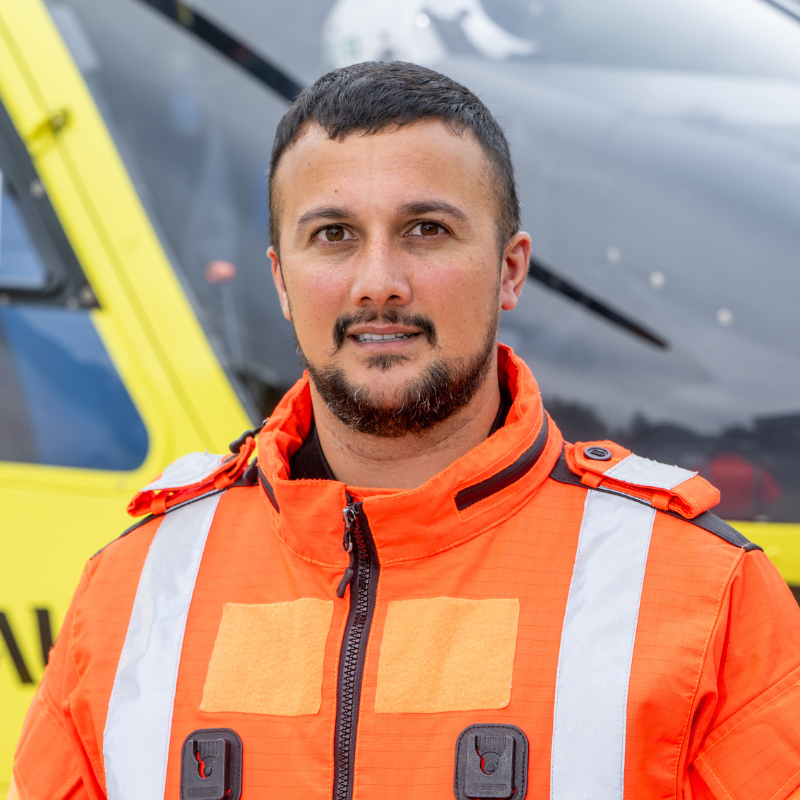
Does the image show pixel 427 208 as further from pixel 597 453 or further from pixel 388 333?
pixel 597 453

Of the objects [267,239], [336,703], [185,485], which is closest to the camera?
[336,703]

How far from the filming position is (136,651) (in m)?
1.29

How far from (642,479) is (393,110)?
2.22 feet

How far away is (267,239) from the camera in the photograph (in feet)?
6.77

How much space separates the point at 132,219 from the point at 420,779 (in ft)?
4.68

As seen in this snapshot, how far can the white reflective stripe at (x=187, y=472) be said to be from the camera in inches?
57.7

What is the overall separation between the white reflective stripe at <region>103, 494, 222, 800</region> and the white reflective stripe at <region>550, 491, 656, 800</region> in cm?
56

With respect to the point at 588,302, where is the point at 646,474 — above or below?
below

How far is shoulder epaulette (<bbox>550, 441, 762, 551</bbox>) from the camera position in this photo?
3.94ft

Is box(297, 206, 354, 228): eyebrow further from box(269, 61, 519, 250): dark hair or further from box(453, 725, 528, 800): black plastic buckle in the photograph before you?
box(453, 725, 528, 800): black plastic buckle

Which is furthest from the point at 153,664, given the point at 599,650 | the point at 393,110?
the point at 393,110

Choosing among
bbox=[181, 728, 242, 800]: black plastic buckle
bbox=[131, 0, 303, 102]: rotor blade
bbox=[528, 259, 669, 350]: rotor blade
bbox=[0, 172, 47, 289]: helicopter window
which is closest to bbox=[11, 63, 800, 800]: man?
bbox=[181, 728, 242, 800]: black plastic buckle

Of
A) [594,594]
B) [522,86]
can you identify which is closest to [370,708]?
[594,594]

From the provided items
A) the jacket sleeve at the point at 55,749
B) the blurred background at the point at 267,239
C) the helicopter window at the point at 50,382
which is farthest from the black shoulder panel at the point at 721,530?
the helicopter window at the point at 50,382
